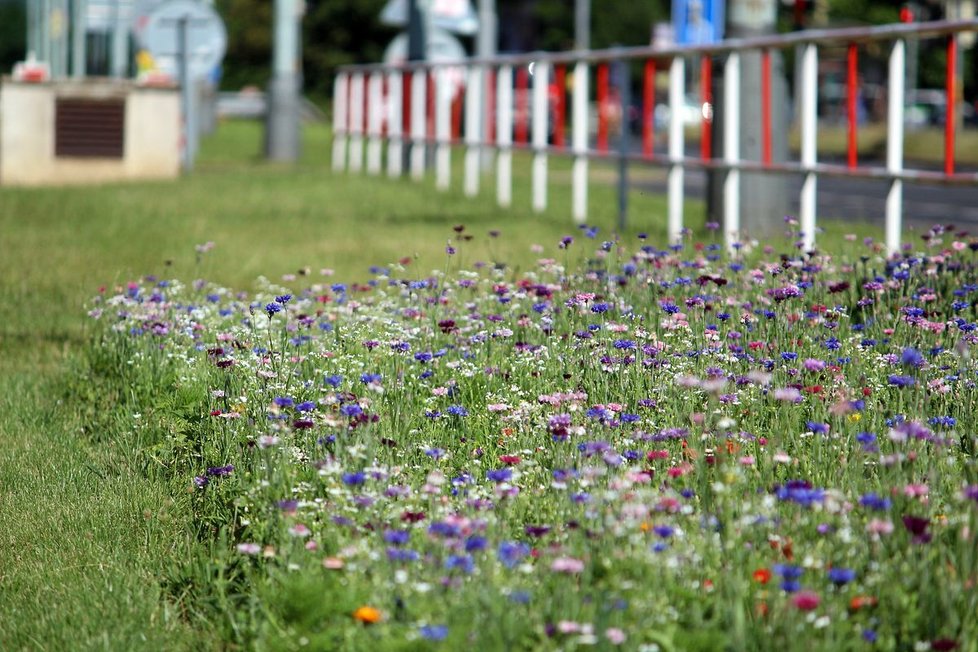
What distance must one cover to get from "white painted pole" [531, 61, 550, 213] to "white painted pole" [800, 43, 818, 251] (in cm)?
470

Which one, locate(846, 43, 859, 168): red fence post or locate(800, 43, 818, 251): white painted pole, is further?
locate(800, 43, 818, 251): white painted pole

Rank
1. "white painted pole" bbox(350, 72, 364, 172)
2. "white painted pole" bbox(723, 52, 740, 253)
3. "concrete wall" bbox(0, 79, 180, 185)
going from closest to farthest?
"white painted pole" bbox(723, 52, 740, 253) < "concrete wall" bbox(0, 79, 180, 185) < "white painted pole" bbox(350, 72, 364, 172)

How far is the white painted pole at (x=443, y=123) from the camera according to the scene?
1933cm

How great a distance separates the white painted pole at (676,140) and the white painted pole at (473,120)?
488 cm

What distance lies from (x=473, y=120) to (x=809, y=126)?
7.91 m

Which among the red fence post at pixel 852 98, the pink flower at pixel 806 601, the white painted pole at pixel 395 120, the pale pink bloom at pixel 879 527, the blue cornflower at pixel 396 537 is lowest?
the pink flower at pixel 806 601

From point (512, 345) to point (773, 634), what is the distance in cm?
288

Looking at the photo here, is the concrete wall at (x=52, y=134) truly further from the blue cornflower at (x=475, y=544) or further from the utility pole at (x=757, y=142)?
the blue cornflower at (x=475, y=544)

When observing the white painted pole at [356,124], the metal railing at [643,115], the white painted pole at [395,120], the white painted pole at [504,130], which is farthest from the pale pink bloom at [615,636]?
the white painted pole at [356,124]

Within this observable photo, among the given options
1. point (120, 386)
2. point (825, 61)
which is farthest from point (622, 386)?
point (825, 61)

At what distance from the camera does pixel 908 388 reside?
15.8 ft

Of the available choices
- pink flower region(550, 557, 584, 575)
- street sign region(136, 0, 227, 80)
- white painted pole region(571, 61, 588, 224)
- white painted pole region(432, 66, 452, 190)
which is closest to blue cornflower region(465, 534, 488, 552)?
pink flower region(550, 557, 584, 575)

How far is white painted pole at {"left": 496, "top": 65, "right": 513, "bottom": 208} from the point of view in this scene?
16328 mm

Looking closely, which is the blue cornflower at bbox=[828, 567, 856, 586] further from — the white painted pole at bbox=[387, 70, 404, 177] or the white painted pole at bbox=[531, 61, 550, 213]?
the white painted pole at bbox=[387, 70, 404, 177]
